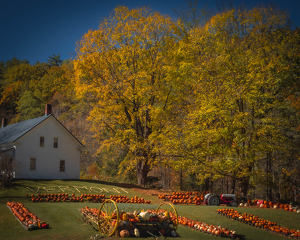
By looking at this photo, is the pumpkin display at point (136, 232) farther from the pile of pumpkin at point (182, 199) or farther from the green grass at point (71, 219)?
the pile of pumpkin at point (182, 199)

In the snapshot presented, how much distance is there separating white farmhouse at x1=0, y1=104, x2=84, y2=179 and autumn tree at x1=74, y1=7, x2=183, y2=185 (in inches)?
229

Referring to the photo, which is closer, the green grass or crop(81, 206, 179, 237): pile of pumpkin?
crop(81, 206, 179, 237): pile of pumpkin

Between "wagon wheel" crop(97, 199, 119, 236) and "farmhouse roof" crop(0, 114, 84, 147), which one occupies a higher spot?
"farmhouse roof" crop(0, 114, 84, 147)

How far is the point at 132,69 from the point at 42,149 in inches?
478

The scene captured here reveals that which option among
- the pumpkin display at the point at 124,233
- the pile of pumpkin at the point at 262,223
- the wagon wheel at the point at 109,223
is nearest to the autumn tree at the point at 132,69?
the pile of pumpkin at the point at 262,223

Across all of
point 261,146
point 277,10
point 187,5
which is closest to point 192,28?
point 187,5

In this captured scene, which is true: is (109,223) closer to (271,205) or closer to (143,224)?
(143,224)

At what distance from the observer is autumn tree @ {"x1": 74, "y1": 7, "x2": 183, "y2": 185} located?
2614 cm

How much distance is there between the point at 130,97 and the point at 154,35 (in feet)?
20.1

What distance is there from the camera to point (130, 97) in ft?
87.0

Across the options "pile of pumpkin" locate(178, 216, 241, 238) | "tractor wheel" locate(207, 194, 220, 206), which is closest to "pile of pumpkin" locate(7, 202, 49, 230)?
"pile of pumpkin" locate(178, 216, 241, 238)

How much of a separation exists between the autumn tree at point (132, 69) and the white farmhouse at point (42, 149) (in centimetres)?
582

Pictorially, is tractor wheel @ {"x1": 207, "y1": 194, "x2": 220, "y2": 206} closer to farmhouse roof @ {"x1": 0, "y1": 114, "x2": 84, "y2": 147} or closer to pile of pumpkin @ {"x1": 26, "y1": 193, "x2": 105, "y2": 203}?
pile of pumpkin @ {"x1": 26, "y1": 193, "x2": 105, "y2": 203}

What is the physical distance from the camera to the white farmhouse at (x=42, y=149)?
27672 millimetres
